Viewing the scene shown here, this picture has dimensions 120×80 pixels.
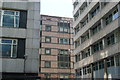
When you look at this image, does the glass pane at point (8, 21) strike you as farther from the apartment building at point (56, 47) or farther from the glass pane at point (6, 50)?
the apartment building at point (56, 47)

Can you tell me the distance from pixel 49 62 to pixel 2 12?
3695 cm

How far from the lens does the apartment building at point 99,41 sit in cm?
2634

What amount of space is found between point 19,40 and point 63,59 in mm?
38250

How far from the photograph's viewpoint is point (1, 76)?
1817 cm

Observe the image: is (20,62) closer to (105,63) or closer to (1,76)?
(1,76)

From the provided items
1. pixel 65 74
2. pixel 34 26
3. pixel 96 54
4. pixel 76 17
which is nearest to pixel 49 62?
pixel 65 74

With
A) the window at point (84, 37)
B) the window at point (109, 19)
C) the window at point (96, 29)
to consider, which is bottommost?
the window at point (84, 37)

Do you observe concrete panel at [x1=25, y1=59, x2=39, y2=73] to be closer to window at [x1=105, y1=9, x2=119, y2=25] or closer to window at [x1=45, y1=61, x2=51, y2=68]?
window at [x1=105, y1=9, x2=119, y2=25]

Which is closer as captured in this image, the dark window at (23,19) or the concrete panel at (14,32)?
the concrete panel at (14,32)

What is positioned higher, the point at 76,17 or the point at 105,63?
the point at 76,17

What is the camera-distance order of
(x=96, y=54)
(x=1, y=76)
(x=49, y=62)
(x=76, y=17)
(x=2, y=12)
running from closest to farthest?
(x=1, y=76) < (x=2, y=12) < (x=96, y=54) < (x=76, y=17) < (x=49, y=62)

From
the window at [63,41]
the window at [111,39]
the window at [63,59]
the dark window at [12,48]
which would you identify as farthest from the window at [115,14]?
the window at [63,41]

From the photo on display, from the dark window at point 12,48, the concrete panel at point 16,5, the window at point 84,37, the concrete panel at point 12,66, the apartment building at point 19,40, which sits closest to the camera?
the concrete panel at point 12,66

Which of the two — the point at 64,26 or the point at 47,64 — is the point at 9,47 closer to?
the point at 47,64
